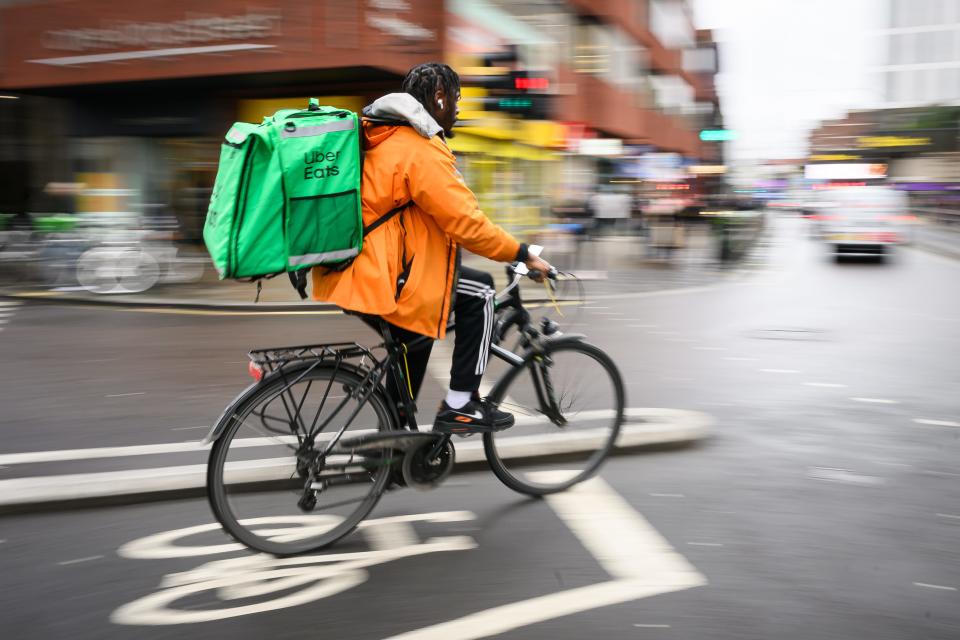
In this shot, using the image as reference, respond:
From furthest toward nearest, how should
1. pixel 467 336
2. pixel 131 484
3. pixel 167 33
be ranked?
pixel 167 33 → pixel 131 484 → pixel 467 336

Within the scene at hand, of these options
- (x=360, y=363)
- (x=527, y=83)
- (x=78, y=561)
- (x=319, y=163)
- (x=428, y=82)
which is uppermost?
(x=527, y=83)

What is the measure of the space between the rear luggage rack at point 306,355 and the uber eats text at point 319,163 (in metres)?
0.62

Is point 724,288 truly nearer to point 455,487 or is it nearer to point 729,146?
point 455,487

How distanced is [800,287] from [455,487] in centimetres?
1210

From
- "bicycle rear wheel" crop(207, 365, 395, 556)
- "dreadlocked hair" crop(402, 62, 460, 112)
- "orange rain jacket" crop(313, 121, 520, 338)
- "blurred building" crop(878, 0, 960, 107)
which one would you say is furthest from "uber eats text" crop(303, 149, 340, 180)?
"blurred building" crop(878, 0, 960, 107)

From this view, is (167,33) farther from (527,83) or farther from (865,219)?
(865,219)

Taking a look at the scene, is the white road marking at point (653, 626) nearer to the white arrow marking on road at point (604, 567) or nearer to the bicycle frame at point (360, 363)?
the white arrow marking on road at point (604, 567)

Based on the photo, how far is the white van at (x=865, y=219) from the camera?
20656 mm

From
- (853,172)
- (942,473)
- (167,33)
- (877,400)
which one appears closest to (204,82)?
(167,33)

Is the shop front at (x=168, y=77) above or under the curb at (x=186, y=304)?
above

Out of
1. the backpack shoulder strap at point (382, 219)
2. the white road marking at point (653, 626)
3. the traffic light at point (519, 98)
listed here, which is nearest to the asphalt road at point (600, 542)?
the white road marking at point (653, 626)

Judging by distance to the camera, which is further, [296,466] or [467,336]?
[467,336]

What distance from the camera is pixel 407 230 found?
A: 362 cm

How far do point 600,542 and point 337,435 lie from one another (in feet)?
3.68
